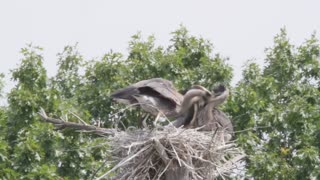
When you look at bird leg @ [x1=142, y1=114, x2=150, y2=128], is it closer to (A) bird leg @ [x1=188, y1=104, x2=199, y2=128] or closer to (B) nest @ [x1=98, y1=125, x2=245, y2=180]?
(B) nest @ [x1=98, y1=125, x2=245, y2=180]

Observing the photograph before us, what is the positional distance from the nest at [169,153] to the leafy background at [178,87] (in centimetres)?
471

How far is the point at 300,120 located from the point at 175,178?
8.42 metres

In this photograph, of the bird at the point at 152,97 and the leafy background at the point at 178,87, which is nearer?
the bird at the point at 152,97

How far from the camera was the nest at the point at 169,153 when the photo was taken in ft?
43.6

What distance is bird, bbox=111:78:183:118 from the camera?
46.7ft

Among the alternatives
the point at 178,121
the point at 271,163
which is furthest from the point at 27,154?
the point at 178,121

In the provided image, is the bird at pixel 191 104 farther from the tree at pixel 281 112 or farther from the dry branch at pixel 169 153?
the tree at pixel 281 112

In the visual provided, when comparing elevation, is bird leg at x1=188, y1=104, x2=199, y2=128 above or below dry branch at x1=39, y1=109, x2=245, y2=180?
above

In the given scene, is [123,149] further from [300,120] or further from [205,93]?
[300,120]

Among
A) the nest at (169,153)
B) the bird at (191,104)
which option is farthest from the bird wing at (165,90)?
the nest at (169,153)

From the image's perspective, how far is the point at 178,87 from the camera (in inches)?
870

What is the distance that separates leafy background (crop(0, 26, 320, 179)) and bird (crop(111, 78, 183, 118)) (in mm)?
4041

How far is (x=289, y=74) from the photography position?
2461 centimetres

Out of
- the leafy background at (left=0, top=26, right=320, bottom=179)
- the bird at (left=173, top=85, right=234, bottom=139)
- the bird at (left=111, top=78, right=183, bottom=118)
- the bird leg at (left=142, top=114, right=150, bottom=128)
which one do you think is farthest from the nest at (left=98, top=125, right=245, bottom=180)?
the leafy background at (left=0, top=26, right=320, bottom=179)
